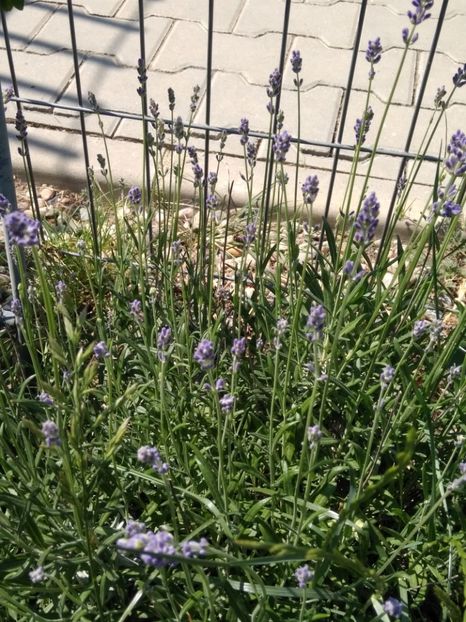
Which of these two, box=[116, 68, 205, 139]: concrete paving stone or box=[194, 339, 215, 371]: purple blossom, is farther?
box=[116, 68, 205, 139]: concrete paving stone

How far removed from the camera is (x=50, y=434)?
1.11m

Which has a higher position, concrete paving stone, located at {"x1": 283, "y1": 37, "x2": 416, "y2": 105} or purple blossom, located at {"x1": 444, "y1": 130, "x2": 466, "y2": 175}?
purple blossom, located at {"x1": 444, "y1": 130, "x2": 466, "y2": 175}

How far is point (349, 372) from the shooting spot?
1.97 metres

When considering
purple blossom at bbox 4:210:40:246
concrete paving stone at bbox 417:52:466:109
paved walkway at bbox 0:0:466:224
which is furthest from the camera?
concrete paving stone at bbox 417:52:466:109

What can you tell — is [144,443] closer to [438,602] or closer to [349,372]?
[349,372]

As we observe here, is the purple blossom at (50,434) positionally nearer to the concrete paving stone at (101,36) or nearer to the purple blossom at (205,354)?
the purple blossom at (205,354)

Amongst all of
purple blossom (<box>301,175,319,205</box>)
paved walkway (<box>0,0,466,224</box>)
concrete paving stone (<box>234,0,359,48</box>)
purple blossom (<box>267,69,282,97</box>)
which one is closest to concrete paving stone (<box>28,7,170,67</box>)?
paved walkway (<box>0,0,466,224</box>)

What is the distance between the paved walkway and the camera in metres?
3.62

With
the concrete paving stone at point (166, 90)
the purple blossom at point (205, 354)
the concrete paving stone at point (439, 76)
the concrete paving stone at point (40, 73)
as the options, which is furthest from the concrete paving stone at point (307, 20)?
the purple blossom at point (205, 354)

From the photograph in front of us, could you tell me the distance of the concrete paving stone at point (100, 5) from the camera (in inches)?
183

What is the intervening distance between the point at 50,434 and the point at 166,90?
3196 millimetres

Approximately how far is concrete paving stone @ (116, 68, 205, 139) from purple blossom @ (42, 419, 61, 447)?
275cm

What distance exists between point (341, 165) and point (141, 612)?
2.54m

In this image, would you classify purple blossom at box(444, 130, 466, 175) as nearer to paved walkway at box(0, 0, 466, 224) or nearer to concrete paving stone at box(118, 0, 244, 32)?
paved walkway at box(0, 0, 466, 224)
